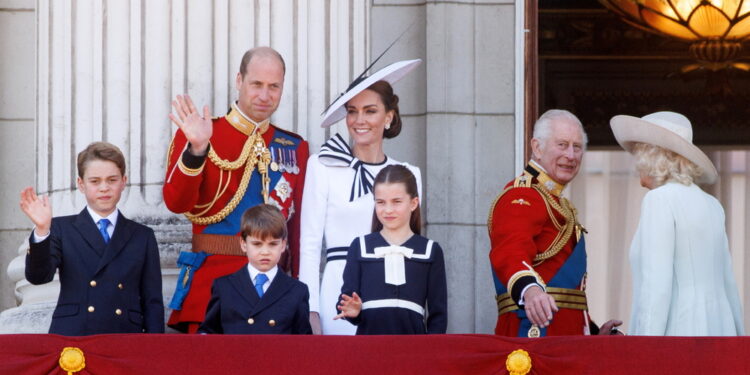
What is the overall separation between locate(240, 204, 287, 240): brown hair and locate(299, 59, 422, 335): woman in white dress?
18.1 inches

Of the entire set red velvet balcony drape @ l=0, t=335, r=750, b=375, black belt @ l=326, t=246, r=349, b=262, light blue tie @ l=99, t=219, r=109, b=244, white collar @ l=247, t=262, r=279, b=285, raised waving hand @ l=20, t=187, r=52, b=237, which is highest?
raised waving hand @ l=20, t=187, r=52, b=237

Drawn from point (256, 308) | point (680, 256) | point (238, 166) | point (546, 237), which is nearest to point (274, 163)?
point (238, 166)

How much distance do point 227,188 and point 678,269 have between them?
73.3 inches

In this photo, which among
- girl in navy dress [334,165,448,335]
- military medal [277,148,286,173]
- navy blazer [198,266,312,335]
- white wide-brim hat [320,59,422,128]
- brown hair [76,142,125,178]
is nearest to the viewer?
navy blazer [198,266,312,335]

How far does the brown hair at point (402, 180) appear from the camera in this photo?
6527 mm

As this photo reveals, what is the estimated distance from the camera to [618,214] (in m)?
14.3

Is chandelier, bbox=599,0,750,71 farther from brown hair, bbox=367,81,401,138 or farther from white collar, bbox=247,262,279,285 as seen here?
white collar, bbox=247,262,279,285

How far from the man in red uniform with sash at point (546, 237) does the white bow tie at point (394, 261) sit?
1.28 ft

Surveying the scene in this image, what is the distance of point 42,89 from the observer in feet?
25.6

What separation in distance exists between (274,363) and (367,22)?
2.63m

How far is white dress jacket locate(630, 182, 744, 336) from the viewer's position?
243 inches

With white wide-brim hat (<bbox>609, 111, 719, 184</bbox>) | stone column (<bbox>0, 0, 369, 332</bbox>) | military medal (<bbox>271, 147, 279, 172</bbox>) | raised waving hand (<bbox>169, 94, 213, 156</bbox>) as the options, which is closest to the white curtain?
stone column (<bbox>0, 0, 369, 332</bbox>)

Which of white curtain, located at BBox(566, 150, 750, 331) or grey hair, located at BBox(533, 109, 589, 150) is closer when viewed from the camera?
grey hair, located at BBox(533, 109, 589, 150)

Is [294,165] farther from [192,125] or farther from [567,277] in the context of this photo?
[567,277]
